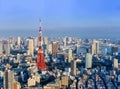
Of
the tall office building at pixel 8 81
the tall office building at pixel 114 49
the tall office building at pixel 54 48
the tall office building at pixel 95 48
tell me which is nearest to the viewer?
the tall office building at pixel 8 81

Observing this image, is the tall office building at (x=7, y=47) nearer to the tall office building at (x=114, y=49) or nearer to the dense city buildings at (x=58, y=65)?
the dense city buildings at (x=58, y=65)

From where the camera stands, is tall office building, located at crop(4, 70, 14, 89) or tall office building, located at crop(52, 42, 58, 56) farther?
tall office building, located at crop(52, 42, 58, 56)

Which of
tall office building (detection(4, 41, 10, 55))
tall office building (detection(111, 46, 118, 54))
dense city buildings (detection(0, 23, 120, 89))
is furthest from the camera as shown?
tall office building (detection(111, 46, 118, 54))

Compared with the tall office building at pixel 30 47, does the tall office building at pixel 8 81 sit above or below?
above

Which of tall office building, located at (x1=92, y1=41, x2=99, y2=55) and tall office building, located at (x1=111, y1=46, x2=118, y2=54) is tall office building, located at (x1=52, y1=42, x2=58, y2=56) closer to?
tall office building, located at (x1=92, y1=41, x2=99, y2=55)

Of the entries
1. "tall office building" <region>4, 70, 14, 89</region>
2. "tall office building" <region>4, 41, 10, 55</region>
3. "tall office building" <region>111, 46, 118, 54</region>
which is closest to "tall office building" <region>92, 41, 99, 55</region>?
"tall office building" <region>111, 46, 118, 54</region>

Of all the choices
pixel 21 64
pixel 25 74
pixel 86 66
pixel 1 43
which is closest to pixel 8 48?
pixel 1 43

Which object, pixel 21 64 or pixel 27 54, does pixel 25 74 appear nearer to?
pixel 21 64

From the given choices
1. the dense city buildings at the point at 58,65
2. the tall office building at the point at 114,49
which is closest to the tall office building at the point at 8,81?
the dense city buildings at the point at 58,65

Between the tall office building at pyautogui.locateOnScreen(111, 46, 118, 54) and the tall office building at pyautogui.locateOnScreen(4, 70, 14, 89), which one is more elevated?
the tall office building at pyautogui.locateOnScreen(4, 70, 14, 89)

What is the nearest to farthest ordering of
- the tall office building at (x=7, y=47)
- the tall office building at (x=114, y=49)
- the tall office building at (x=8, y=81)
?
the tall office building at (x=8, y=81)
the tall office building at (x=7, y=47)
the tall office building at (x=114, y=49)

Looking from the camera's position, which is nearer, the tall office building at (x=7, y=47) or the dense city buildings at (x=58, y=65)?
the dense city buildings at (x=58, y=65)
